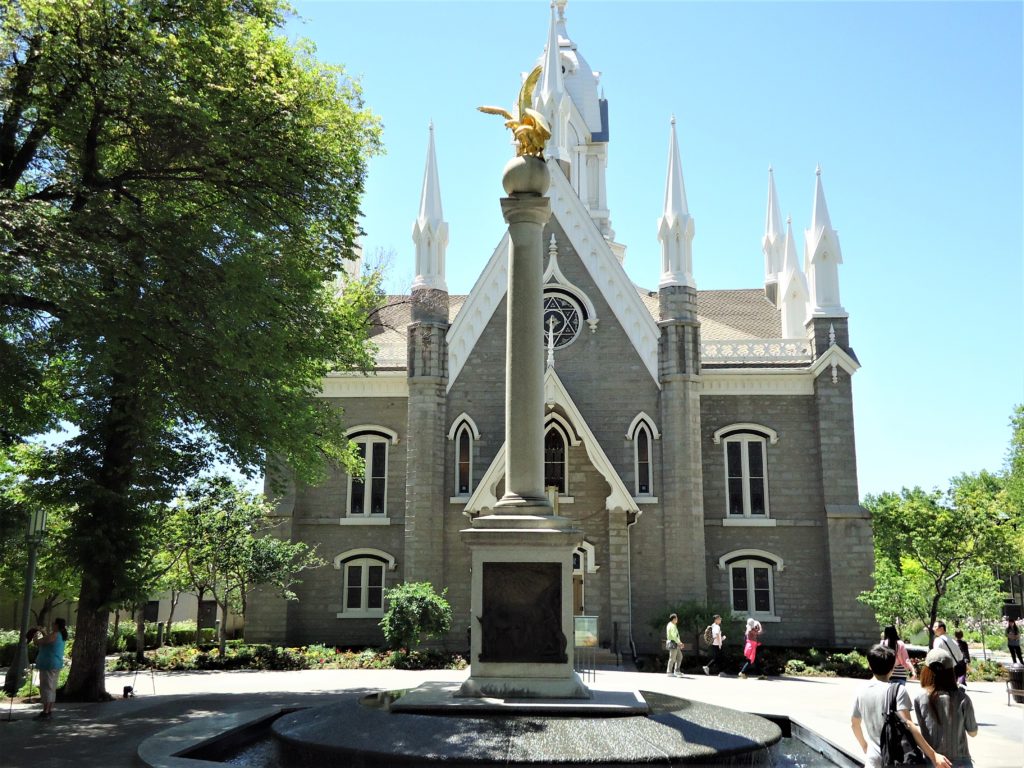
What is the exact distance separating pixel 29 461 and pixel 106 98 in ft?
24.7

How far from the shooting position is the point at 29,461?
58.9 ft

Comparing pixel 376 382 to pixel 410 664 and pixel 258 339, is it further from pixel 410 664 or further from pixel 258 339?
pixel 258 339

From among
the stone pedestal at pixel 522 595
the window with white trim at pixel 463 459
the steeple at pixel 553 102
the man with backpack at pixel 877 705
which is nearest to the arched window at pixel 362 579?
the window with white trim at pixel 463 459

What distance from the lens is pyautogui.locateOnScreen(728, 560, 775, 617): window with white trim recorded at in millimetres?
29109

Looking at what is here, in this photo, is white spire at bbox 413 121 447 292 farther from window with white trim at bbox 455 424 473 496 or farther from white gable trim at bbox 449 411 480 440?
window with white trim at bbox 455 424 473 496

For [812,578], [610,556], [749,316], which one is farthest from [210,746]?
[749,316]

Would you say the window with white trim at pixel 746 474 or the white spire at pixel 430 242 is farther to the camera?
the white spire at pixel 430 242

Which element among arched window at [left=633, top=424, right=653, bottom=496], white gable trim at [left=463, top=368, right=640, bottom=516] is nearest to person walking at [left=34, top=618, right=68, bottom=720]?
white gable trim at [left=463, top=368, right=640, bottom=516]

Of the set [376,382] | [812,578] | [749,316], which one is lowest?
[812,578]

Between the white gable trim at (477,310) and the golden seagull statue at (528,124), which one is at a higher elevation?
the white gable trim at (477,310)

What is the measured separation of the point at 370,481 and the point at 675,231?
1313cm

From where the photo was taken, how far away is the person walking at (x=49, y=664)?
14.1 metres

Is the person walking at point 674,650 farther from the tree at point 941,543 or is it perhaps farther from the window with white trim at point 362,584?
the window with white trim at point 362,584

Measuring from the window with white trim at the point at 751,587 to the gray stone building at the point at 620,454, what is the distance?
0.05m
